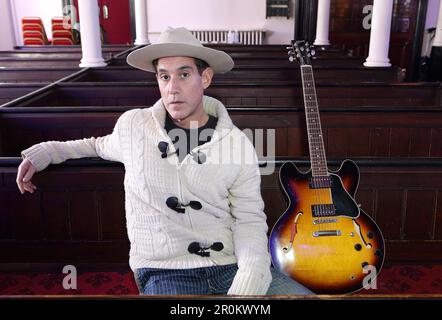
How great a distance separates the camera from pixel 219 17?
43.4 ft

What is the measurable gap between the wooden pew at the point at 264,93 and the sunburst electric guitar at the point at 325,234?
8.15 ft

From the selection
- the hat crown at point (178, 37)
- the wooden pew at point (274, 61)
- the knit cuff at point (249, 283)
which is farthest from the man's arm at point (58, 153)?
the wooden pew at point (274, 61)

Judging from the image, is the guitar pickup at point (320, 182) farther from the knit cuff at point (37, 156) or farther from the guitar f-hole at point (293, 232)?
the knit cuff at point (37, 156)

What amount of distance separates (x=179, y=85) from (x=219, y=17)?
1213 centimetres

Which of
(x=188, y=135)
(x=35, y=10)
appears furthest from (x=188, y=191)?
(x=35, y=10)

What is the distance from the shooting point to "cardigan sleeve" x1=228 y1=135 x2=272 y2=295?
159 centimetres

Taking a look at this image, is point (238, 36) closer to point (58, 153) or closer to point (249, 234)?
point (58, 153)

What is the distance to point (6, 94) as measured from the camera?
16.3 feet

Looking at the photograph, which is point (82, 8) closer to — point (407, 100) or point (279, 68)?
point (279, 68)

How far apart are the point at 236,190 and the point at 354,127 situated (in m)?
2.15

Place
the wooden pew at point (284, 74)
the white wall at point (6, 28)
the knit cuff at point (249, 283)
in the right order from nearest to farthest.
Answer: the knit cuff at point (249, 283)
the wooden pew at point (284, 74)
the white wall at point (6, 28)

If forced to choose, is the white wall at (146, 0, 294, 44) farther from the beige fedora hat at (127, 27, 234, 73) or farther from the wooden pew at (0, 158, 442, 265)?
the beige fedora hat at (127, 27, 234, 73)

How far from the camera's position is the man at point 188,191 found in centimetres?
169
